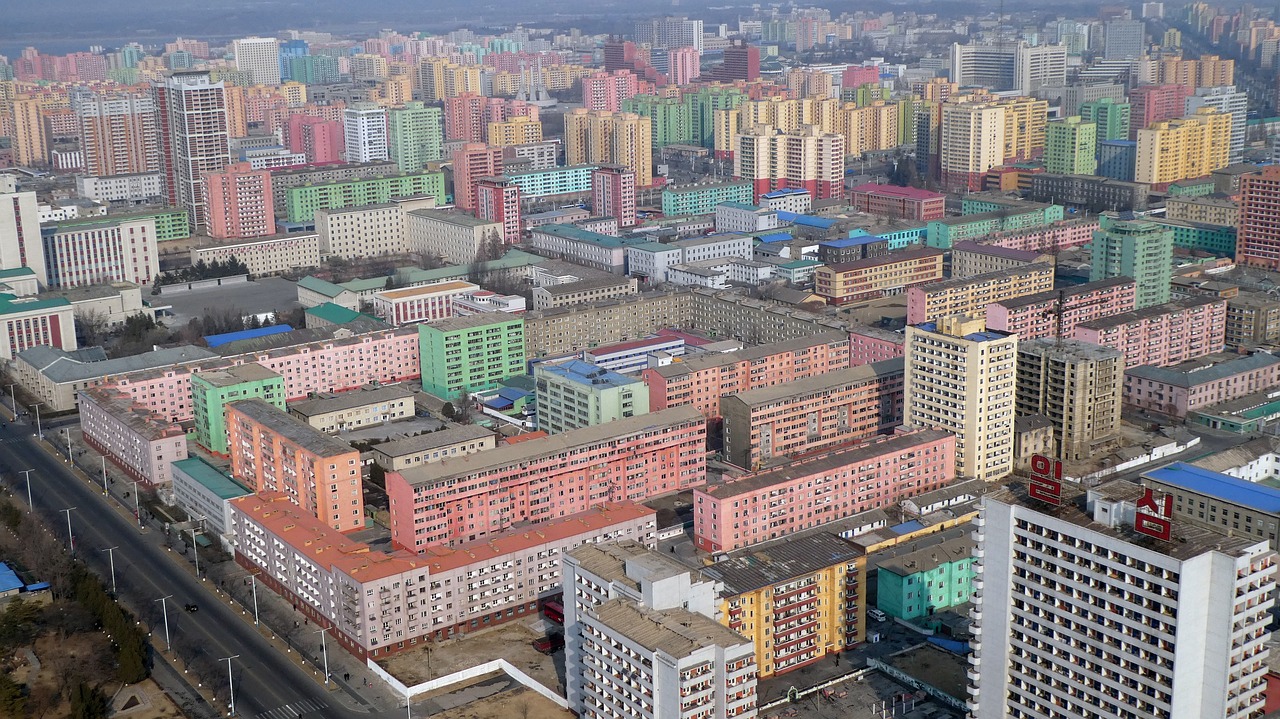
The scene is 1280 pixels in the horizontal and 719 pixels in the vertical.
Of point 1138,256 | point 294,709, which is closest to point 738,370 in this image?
point 1138,256

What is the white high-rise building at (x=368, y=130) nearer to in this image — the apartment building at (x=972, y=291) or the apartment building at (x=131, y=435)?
the apartment building at (x=972, y=291)

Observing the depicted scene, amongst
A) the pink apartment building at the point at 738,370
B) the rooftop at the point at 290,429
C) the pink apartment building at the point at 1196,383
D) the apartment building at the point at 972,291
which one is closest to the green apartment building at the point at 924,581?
the pink apartment building at the point at 738,370

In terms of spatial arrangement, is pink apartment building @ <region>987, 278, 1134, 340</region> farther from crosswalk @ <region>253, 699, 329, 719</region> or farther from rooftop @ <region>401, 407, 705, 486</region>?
crosswalk @ <region>253, 699, 329, 719</region>

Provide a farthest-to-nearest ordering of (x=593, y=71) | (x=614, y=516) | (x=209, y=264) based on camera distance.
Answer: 1. (x=593, y=71)
2. (x=209, y=264)
3. (x=614, y=516)

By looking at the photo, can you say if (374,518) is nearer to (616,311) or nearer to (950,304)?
(616,311)

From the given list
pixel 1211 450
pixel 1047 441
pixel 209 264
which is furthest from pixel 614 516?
pixel 209 264

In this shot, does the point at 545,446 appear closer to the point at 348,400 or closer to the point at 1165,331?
the point at 348,400
